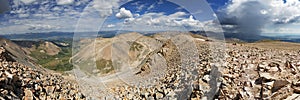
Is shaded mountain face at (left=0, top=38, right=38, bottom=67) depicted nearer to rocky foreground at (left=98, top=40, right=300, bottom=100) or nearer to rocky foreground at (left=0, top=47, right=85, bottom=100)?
rocky foreground at (left=0, top=47, right=85, bottom=100)

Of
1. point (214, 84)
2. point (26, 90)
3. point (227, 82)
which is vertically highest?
point (227, 82)

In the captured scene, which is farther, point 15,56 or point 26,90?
point 15,56

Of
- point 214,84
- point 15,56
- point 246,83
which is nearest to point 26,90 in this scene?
point 214,84

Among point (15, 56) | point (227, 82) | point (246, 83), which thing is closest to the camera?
point (246, 83)

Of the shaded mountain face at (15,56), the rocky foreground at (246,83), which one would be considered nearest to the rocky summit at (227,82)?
the rocky foreground at (246,83)

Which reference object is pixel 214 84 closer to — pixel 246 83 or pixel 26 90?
pixel 246 83

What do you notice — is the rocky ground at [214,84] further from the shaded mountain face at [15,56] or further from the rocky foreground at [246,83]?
the shaded mountain face at [15,56]

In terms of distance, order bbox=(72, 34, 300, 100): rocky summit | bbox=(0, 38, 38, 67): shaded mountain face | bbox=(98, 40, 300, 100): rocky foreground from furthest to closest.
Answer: bbox=(0, 38, 38, 67): shaded mountain face
bbox=(72, 34, 300, 100): rocky summit
bbox=(98, 40, 300, 100): rocky foreground

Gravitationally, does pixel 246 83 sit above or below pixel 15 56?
above

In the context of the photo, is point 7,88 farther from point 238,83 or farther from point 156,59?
point 156,59

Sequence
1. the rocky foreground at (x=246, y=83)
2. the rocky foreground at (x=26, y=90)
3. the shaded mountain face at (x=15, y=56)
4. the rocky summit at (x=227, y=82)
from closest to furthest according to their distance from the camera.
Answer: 1. the rocky foreground at (x=246, y=83)
2. the rocky summit at (x=227, y=82)
3. the rocky foreground at (x=26, y=90)
4. the shaded mountain face at (x=15, y=56)

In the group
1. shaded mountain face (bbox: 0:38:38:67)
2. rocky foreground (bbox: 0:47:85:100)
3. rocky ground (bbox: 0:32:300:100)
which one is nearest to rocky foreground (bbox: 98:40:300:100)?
rocky ground (bbox: 0:32:300:100)

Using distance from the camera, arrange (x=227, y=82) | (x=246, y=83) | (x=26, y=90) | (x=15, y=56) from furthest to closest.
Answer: (x=15, y=56) → (x=26, y=90) → (x=227, y=82) → (x=246, y=83)

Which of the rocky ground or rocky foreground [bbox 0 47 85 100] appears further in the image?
rocky foreground [bbox 0 47 85 100]
